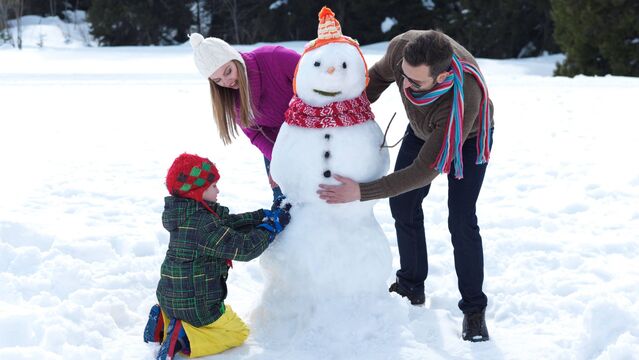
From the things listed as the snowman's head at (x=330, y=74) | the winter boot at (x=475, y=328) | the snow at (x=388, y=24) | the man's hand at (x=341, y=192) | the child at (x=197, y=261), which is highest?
the snow at (x=388, y=24)

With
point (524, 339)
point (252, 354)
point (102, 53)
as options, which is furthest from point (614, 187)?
point (102, 53)

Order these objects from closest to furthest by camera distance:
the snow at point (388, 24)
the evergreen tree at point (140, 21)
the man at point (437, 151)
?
the man at point (437, 151) → the snow at point (388, 24) → the evergreen tree at point (140, 21)

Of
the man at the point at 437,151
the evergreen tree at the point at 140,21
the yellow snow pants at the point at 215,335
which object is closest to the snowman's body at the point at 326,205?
the man at the point at 437,151

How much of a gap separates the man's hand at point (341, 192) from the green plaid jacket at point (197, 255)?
30 centimetres

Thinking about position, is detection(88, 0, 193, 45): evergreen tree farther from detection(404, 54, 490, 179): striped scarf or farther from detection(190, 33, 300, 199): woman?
detection(404, 54, 490, 179): striped scarf

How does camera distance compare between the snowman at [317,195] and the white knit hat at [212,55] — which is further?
the white knit hat at [212,55]

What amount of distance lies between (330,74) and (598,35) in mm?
10810

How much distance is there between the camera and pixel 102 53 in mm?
13883

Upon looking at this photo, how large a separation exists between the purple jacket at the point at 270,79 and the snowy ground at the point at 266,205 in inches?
36.7

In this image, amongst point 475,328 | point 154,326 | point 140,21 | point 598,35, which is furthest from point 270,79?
point 140,21

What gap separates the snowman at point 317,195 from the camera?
2.82 m

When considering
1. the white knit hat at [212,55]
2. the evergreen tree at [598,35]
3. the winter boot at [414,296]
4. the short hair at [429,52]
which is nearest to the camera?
the short hair at [429,52]

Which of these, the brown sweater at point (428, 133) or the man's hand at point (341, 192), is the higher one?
the brown sweater at point (428, 133)

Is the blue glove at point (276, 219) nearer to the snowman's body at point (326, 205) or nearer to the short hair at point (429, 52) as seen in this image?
the snowman's body at point (326, 205)
